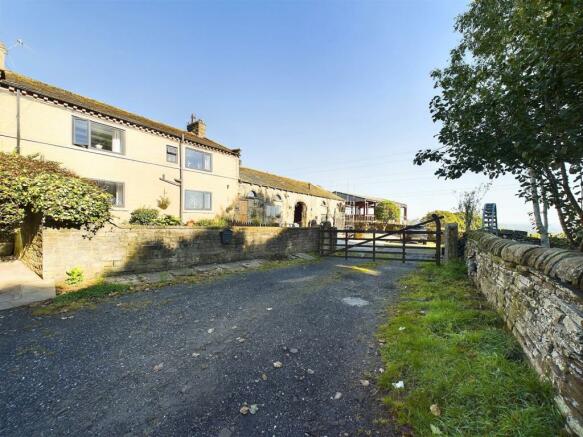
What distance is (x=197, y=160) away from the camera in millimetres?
18562

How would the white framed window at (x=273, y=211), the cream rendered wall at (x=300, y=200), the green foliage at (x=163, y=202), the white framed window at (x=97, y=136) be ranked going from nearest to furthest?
the white framed window at (x=97, y=136)
the green foliage at (x=163, y=202)
the cream rendered wall at (x=300, y=200)
the white framed window at (x=273, y=211)

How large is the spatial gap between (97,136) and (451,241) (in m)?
18.1

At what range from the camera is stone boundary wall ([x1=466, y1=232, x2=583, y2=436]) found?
207 centimetres

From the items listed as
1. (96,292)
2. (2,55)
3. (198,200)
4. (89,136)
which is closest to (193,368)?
(96,292)

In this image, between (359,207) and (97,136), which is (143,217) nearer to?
(97,136)

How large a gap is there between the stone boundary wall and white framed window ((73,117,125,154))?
1731 cm

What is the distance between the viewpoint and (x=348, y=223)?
36.1m

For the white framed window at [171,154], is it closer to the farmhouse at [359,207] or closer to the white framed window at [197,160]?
the white framed window at [197,160]

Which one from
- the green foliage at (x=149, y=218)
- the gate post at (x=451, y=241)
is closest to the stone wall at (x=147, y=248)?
the green foliage at (x=149, y=218)

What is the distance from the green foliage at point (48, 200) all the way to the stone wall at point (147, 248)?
17.7 inches

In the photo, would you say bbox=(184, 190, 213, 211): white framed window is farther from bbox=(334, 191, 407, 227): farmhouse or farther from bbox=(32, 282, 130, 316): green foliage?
bbox=(334, 191, 407, 227): farmhouse

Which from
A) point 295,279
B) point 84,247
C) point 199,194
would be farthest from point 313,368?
point 199,194

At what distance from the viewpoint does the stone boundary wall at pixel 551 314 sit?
6.79 ft

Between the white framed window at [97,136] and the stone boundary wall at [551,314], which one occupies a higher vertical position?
the white framed window at [97,136]
